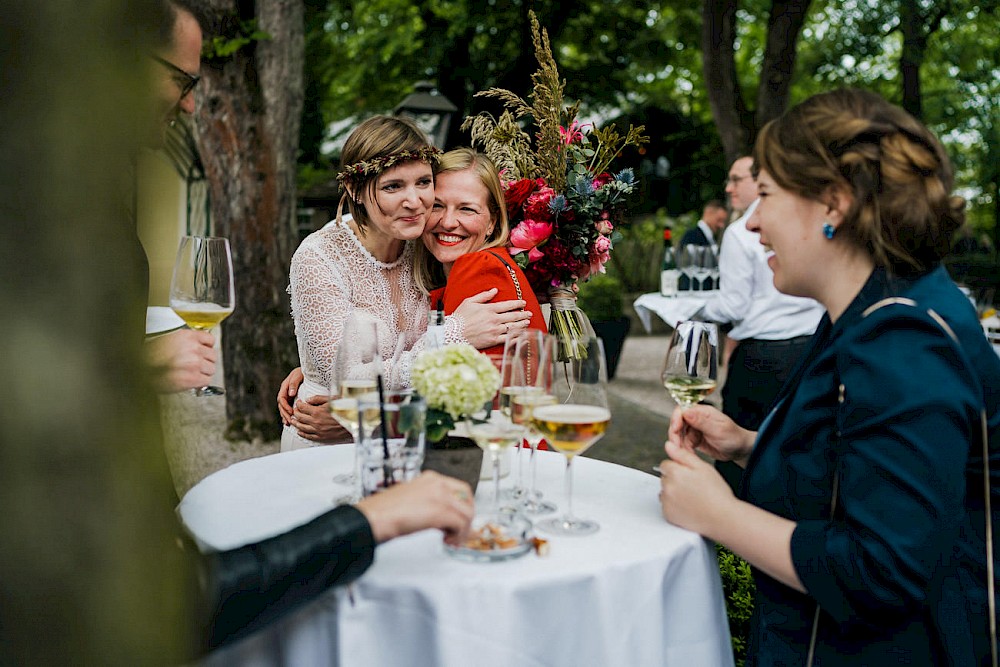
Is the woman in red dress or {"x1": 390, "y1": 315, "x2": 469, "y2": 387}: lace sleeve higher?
the woman in red dress

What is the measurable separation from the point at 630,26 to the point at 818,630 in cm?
1320

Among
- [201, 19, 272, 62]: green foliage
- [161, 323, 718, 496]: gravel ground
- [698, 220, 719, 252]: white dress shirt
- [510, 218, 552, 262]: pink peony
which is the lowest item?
[161, 323, 718, 496]: gravel ground

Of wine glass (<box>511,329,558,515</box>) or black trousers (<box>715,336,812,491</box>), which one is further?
black trousers (<box>715,336,812,491</box>)

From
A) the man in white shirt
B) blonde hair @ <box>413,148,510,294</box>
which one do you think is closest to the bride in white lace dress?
blonde hair @ <box>413,148,510,294</box>

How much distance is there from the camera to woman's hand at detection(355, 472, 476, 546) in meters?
1.39

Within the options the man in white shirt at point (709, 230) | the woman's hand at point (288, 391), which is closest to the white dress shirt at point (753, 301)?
the woman's hand at point (288, 391)

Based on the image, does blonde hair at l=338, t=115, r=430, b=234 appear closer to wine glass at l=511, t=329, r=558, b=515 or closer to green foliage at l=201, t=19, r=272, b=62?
wine glass at l=511, t=329, r=558, b=515

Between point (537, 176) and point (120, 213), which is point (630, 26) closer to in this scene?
point (537, 176)

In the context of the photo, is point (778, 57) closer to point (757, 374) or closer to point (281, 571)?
point (757, 374)

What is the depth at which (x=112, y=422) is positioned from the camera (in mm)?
568

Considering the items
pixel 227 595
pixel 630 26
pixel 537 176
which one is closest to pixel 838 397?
pixel 227 595

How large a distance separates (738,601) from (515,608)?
1641 millimetres

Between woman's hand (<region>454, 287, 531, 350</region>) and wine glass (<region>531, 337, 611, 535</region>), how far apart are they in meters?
0.94

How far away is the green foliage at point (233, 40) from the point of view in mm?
6070
